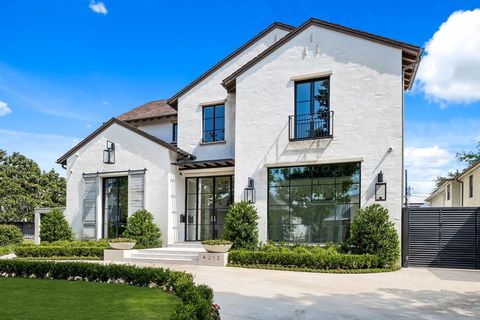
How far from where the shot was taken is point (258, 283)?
968cm

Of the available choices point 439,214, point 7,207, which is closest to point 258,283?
point 439,214

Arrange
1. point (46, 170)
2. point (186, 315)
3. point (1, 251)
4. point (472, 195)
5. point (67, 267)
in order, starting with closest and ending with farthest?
point (186, 315) < point (67, 267) < point (1, 251) < point (472, 195) < point (46, 170)

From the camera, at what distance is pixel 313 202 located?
1439 centimetres

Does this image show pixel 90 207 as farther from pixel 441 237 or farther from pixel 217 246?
pixel 441 237

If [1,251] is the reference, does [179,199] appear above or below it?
above

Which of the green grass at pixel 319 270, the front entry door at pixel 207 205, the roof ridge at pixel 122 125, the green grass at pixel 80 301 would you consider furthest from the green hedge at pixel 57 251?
the green grass at pixel 80 301

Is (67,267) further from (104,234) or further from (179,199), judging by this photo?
(104,234)

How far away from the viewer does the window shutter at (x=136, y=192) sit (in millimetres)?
17328

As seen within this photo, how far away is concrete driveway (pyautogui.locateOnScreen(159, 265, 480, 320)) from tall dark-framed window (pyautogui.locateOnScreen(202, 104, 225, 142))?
721 cm

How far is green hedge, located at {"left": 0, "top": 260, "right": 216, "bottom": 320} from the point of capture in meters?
7.14

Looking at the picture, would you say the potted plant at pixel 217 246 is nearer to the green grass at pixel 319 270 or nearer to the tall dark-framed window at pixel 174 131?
the green grass at pixel 319 270

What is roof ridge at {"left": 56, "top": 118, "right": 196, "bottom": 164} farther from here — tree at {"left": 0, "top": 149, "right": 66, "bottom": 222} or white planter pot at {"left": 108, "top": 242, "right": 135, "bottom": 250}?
tree at {"left": 0, "top": 149, "right": 66, "bottom": 222}

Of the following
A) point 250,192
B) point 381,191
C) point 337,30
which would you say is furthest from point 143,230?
point 337,30

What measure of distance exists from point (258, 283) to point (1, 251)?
12.8m
